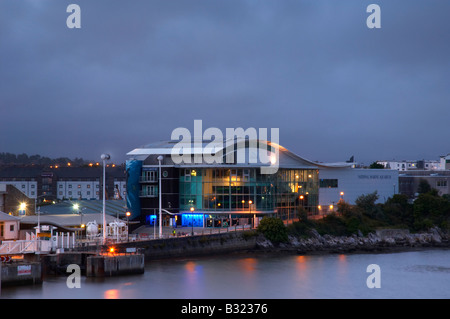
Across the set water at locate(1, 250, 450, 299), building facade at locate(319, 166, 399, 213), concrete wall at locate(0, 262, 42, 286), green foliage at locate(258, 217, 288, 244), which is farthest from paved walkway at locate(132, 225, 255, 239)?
concrete wall at locate(0, 262, 42, 286)

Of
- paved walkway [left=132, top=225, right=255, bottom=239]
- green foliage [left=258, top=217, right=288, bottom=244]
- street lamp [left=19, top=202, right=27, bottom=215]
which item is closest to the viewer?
street lamp [left=19, top=202, right=27, bottom=215]

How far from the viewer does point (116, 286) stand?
35.6m

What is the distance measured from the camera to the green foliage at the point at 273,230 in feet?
179

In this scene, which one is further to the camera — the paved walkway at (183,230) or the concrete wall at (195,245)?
the paved walkway at (183,230)

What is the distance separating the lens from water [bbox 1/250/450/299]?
34562 millimetres

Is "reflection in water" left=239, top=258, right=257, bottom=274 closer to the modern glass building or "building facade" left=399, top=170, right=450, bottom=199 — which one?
the modern glass building

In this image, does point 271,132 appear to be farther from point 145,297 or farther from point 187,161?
point 145,297

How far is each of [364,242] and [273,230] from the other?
9.55m

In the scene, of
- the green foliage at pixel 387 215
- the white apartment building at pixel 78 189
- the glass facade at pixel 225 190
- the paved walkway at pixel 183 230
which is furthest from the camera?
the white apartment building at pixel 78 189

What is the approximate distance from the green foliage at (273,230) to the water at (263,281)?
15.7 ft

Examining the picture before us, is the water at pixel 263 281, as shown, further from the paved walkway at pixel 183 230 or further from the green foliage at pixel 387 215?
the green foliage at pixel 387 215

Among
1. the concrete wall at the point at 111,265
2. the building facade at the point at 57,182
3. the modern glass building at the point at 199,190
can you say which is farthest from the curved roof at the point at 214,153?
the building facade at the point at 57,182

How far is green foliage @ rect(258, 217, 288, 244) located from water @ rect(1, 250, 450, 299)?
188 inches

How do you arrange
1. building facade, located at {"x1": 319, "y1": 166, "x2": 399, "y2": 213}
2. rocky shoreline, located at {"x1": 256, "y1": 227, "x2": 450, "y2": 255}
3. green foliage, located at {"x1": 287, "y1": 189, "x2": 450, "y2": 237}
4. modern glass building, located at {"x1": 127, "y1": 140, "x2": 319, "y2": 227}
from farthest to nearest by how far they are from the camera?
1. building facade, located at {"x1": 319, "y1": 166, "x2": 399, "y2": 213}
2. green foliage, located at {"x1": 287, "y1": 189, "x2": 450, "y2": 237}
3. modern glass building, located at {"x1": 127, "y1": 140, "x2": 319, "y2": 227}
4. rocky shoreline, located at {"x1": 256, "y1": 227, "x2": 450, "y2": 255}
